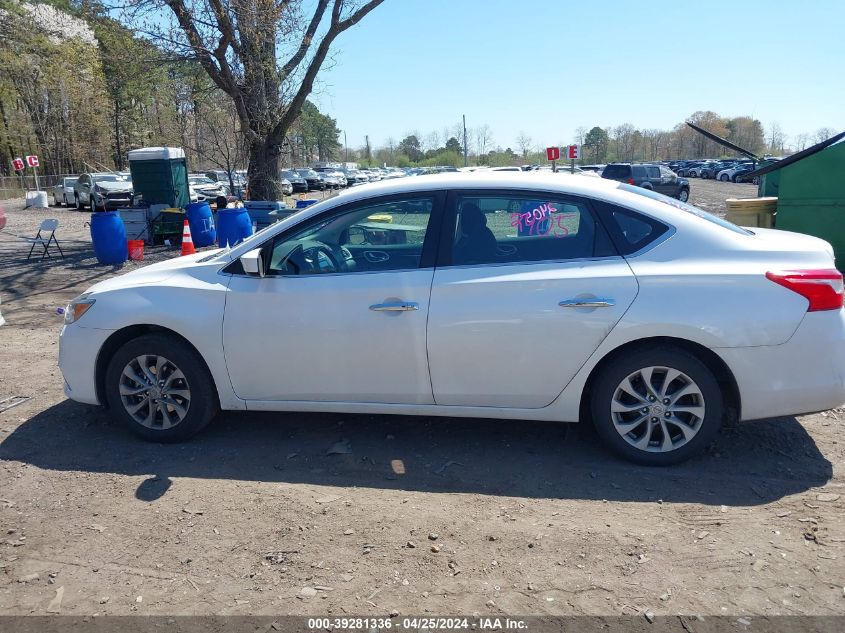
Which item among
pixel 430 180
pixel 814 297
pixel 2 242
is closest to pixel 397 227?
pixel 430 180

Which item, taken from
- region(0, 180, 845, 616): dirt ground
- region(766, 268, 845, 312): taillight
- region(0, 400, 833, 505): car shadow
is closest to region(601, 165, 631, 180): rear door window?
region(0, 180, 845, 616): dirt ground

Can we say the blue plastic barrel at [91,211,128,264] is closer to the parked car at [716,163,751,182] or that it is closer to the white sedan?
the white sedan

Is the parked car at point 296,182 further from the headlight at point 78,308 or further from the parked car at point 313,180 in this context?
the headlight at point 78,308

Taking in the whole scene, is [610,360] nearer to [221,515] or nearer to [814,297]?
[814,297]

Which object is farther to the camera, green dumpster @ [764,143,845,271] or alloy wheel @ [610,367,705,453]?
green dumpster @ [764,143,845,271]

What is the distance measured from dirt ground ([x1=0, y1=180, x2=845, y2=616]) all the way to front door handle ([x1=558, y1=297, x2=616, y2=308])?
977 millimetres

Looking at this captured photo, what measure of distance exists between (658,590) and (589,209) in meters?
2.15

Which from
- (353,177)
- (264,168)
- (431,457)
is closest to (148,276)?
(431,457)

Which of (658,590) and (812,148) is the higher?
(812,148)

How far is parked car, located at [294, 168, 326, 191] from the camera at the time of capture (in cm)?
4853

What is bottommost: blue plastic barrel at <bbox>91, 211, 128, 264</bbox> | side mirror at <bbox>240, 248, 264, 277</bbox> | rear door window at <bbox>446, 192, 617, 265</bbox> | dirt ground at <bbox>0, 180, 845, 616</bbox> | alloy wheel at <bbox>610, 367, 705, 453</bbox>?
dirt ground at <bbox>0, 180, 845, 616</bbox>

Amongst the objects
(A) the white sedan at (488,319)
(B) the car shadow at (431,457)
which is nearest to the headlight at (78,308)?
(A) the white sedan at (488,319)

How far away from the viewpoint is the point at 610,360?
155 inches

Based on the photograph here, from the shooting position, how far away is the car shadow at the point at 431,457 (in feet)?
12.6
